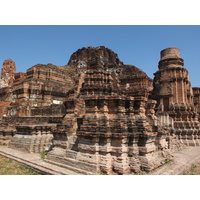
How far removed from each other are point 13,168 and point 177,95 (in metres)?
15.1

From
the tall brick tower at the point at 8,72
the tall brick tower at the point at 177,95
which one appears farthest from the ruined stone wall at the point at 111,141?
the tall brick tower at the point at 8,72

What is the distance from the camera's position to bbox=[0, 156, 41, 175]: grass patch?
6.68 m

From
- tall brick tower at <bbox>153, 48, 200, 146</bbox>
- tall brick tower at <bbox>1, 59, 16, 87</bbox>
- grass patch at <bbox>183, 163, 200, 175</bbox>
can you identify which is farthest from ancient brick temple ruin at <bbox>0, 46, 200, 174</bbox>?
tall brick tower at <bbox>1, 59, 16, 87</bbox>

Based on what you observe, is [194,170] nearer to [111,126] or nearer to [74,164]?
[111,126]

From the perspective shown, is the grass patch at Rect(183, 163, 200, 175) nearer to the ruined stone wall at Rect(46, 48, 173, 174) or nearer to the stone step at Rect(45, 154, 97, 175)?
the ruined stone wall at Rect(46, 48, 173, 174)

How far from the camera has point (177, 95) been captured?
663 inches

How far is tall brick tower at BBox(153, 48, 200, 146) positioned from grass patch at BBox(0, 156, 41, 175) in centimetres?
1266

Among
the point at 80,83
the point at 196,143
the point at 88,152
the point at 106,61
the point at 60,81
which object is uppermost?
the point at 106,61

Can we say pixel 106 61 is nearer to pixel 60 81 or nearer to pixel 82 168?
pixel 60 81

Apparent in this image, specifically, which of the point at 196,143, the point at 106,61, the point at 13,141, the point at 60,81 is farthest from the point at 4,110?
the point at 106,61

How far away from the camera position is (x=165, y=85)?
17344mm

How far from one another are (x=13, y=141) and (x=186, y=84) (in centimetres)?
1630

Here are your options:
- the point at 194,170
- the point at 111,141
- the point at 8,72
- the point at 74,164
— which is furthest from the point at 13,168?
the point at 8,72

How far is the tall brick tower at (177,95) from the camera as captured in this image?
15538 mm
